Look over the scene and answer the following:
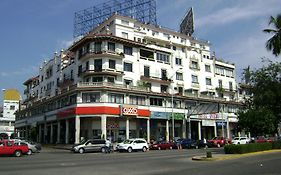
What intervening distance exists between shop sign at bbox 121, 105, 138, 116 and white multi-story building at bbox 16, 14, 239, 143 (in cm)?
17

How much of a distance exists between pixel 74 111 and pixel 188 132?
25.5 meters

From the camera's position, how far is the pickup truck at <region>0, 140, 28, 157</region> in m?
32.9

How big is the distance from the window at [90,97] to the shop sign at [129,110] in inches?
173

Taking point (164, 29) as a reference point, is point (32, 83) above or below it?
below

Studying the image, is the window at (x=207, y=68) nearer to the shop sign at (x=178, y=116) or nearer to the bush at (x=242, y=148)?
the shop sign at (x=178, y=116)

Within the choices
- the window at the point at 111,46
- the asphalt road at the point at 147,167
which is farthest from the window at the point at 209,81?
the asphalt road at the point at 147,167

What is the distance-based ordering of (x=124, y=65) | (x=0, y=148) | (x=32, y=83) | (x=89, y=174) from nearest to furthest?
(x=89, y=174) → (x=0, y=148) → (x=124, y=65) → (x=32, y=83)

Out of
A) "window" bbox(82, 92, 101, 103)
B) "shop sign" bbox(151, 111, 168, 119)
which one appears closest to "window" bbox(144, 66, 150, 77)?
"shop sign" bbox(151, 111, 168, 119)

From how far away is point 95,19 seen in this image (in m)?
72.5

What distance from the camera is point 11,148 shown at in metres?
33.3

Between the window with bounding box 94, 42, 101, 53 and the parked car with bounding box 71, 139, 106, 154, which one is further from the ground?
the window with bounding box 94, 42, 101, 53

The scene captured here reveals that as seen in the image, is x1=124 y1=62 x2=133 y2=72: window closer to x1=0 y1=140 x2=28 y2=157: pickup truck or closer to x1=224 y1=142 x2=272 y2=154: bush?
x1=0 y1=140 x2=28 y2=157: pickup truck

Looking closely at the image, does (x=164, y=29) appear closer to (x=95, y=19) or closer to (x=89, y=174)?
(x=95, y=19)

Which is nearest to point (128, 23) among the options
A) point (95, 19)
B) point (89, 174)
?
point (95, 19)
